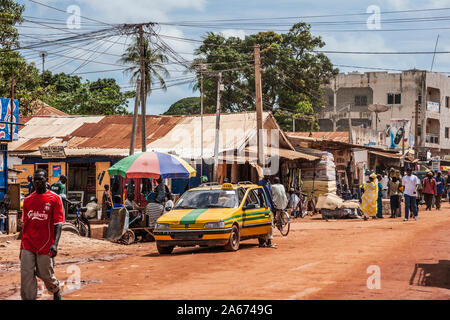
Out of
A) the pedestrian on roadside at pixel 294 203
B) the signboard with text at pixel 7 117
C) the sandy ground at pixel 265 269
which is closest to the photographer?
the sandy ground at pixel 265 269

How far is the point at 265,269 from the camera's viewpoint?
11891 mm

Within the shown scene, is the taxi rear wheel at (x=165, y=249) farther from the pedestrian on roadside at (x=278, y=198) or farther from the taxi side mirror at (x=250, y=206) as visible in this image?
the pedestrian on roadside at (x=278, y=198)

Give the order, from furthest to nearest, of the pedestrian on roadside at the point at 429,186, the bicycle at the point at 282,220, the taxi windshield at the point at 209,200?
1. the pedestrian on roadside at the point at 429,186
2. the bicycle at the point at 282,220
3. the taxi windshield at the point at 209,200

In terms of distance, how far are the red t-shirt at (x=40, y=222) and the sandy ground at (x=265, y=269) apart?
1273 mm

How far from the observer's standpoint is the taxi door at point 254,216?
1589cm

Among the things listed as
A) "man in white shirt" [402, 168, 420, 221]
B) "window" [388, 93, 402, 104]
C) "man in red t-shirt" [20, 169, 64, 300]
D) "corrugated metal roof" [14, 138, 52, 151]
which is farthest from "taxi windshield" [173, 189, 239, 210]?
"window" [388, 93, 402, 104]

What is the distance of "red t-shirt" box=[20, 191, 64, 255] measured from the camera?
8203 millimetres

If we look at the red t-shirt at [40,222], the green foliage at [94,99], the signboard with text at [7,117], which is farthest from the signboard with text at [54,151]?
the green foliage at [94,99]

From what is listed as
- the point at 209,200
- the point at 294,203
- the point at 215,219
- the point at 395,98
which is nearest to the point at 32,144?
the point at 294,203

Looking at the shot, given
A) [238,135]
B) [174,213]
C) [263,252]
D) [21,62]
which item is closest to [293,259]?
[263,252]

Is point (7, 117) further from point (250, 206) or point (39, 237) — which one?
point (39, 237)

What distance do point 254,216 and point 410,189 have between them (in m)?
10.4

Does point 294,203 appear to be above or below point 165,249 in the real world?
above
